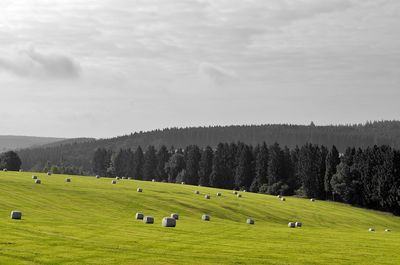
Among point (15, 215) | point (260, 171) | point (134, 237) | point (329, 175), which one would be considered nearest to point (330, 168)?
point (329, 175)

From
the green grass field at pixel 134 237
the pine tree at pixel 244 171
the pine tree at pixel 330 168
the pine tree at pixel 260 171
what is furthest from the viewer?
the pine tree at pixel 244 171

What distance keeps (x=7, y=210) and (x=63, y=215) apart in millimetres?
5985

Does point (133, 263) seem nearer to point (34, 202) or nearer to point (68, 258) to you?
point (68, 258)

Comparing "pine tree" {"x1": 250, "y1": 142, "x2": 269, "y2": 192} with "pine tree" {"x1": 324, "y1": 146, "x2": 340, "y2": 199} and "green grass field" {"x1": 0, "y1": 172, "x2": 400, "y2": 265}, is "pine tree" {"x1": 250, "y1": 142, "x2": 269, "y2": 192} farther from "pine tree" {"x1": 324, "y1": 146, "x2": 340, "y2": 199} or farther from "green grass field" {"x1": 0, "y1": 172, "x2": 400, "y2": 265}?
"green grass field" {"x1": 0, "y1": 172, "x2": 400, "y2": 265}

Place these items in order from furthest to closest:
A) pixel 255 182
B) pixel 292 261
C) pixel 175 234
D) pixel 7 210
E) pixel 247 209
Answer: pixel 255 182 < pixel 247 209 < pixel 7 210 < pixel 175 234 < pixel 292 261

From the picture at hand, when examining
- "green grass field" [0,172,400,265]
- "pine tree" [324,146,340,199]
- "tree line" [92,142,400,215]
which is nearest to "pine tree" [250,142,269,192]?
"tree line" [92,142,400,215]

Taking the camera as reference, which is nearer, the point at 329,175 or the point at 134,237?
the point at 134,237

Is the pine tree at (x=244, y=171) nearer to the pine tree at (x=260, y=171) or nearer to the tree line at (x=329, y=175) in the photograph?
the tree line at (x=329, y=175)

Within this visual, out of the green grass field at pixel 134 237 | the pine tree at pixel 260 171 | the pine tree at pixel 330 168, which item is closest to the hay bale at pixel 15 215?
the green grass field at pixel 134 237

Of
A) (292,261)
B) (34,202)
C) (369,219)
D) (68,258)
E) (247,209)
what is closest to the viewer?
(68,258)

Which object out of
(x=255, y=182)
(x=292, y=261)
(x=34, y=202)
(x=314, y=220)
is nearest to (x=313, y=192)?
(x=255, y=182)

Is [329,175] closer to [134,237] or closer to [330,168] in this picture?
[330,168]

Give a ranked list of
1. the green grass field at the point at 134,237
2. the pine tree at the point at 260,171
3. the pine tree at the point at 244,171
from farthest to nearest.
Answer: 1. the pine tree at the point at 244,171
2. the pine tree at the point at 260,171
3. the green grass field at the point at 134,237

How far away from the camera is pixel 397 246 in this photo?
5228 centimetres
